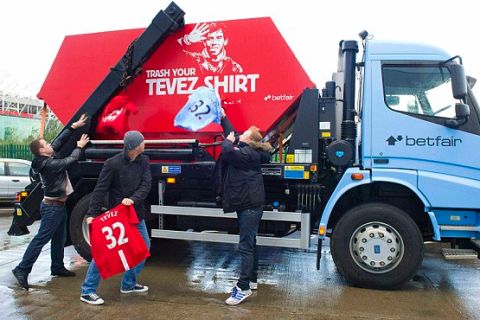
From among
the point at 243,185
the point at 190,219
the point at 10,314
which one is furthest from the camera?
the point at 190,219

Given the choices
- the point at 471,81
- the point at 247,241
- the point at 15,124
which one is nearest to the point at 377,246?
the point at 247,241

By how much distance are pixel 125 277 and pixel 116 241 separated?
628mm

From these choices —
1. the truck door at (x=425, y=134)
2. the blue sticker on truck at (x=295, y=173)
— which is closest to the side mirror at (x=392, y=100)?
the truck door at (x=425, y=134)

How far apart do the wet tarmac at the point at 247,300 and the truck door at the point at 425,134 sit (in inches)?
45.2

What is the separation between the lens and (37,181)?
6.08 metres

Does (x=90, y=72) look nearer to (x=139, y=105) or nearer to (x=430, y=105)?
(x=139, y=105)

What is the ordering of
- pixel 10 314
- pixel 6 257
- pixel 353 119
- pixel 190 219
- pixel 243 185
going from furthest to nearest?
pixel 6 257, pixel 190 219, pixel 353 119, pixel 243 185, pixel 10 314

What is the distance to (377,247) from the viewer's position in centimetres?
502

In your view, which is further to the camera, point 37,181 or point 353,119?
point 37,181

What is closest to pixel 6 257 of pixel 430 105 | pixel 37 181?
→ pixel 37 181

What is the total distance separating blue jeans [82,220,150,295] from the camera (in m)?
4.53

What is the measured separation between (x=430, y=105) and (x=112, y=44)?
4.19 m

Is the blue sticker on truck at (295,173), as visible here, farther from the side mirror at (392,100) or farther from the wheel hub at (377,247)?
the side mirror at (392,100)

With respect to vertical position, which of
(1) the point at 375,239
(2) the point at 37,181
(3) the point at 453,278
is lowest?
(3) the point at 453,278
